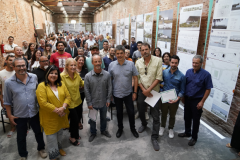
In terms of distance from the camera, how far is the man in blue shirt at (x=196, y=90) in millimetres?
2633

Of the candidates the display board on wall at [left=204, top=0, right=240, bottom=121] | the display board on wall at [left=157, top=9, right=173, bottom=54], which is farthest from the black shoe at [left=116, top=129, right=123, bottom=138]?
the display board on wall at [left=157, top=9, right=173, bottom=54]

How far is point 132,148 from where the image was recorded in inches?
113

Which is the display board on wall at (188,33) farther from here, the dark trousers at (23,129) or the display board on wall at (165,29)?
the dark trousers at (23,129)

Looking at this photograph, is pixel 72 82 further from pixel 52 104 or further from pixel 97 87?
pixel 52 104

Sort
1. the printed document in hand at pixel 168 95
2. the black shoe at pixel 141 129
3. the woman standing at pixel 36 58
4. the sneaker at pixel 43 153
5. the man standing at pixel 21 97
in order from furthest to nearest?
1. the woman standing at pixel 36 58
2. the black shoe at pixel 141 129
3. the printed document in hand at pixel 168 95
4. the sneaker at pixel 43 153
5. the man standing at pixel 21 97

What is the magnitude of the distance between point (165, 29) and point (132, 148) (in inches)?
169

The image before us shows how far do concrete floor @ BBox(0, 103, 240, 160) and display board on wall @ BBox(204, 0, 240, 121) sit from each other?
0.80 metres

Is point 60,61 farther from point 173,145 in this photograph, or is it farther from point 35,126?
point 173,145

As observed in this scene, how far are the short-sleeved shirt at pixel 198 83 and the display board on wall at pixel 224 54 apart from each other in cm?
94

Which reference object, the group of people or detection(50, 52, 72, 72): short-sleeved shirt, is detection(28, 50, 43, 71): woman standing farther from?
the group of people

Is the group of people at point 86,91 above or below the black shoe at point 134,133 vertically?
above

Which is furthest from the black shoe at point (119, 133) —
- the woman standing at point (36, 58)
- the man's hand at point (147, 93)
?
the woman standing at point (36, 58)

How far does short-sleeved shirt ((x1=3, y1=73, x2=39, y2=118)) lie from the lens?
2203 millimetres

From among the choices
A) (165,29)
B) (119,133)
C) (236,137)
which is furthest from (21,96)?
(165,29)
